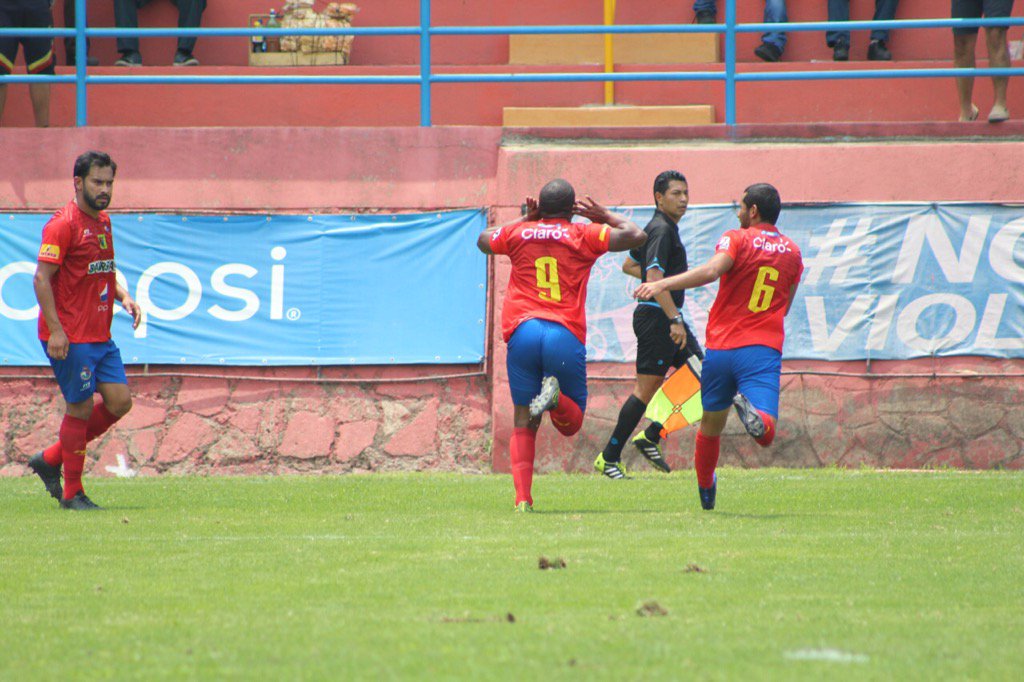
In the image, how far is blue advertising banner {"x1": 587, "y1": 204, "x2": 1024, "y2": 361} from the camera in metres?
12.4

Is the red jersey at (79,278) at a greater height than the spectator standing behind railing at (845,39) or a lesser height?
lesser

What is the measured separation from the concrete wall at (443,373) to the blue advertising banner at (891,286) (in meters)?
0.17

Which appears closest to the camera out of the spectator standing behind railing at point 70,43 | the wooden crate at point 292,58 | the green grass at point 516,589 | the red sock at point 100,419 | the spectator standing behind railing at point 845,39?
the green grass at point 516,589

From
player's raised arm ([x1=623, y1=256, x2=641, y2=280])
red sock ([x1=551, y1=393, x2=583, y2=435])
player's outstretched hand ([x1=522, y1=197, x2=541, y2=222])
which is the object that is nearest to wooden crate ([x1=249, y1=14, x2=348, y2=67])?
player's raised arm ([x1=623, y1=256, x2=641, y2=280])

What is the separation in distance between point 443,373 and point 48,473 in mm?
4144

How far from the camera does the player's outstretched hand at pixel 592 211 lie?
28.2 ft

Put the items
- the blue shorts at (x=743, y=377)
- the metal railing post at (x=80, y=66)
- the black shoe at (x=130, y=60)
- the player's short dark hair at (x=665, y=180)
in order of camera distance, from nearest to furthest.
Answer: the blue shorts at (x=743, y=377), the player's short dark hair at (x=665, y=180), the metal railing post at (x=80, y=66), the black shoe at (x=130, y=60)

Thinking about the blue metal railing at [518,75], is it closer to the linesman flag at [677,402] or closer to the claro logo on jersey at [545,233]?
the linesman flag at [677,402]

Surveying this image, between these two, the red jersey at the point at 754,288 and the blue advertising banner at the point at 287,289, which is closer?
the red jersey at the point at 754,288

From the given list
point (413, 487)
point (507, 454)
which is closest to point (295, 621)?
point (413, 487)

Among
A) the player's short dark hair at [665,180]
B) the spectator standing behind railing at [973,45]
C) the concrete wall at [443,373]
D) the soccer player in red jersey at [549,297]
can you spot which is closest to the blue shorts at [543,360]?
the soccer player in red jersey at [549,297]

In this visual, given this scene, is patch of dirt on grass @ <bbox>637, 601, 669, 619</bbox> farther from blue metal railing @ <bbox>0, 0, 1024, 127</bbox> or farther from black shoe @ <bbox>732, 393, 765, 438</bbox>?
blue metal railing @ <bbox>0, 0, 1024, 127</bbox>

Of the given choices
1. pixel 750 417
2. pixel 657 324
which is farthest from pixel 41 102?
pixel 750 417

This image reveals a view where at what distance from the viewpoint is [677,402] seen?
1154 centimetres
